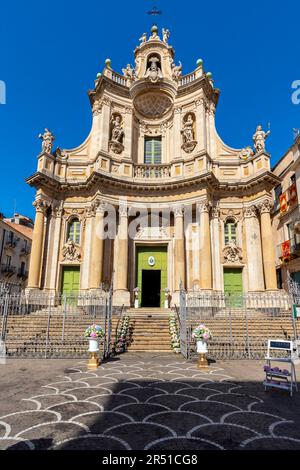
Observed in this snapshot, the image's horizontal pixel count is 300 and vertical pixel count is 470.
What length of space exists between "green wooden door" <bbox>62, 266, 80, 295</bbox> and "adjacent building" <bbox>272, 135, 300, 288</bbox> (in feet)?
53.3

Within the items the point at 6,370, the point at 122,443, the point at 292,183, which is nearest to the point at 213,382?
the point at 122,443

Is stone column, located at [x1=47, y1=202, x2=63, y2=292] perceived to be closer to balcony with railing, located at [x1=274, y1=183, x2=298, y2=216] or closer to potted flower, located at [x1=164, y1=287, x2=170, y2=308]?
potted flower, located at [x1=164, y1=287, x2=170, y2=308]

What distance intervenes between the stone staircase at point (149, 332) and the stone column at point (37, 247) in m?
7.01

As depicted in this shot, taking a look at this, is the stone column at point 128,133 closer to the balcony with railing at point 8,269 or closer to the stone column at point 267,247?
the stone column at point 267,247

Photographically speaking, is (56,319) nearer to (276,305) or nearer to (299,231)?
(276,305)

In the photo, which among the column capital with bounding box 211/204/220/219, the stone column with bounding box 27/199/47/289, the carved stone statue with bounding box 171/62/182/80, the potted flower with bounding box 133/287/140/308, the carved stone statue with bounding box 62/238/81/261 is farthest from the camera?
the carved stone statue with bounding box 171/62/182/80

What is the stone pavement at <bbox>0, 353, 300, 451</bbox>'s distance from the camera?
3.68m

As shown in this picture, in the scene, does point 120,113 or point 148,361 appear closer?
point 148,361

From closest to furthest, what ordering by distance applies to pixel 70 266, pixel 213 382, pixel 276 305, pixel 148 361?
pixel 213 382, pixel 148 361, pixel 276 305, pixel 70 266

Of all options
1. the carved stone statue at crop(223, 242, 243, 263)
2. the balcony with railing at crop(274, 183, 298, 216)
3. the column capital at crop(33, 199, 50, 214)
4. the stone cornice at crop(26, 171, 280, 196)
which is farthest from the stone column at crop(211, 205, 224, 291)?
the column capital at crop(33, 199, 50, 214)

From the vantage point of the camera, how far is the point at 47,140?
832 inches
